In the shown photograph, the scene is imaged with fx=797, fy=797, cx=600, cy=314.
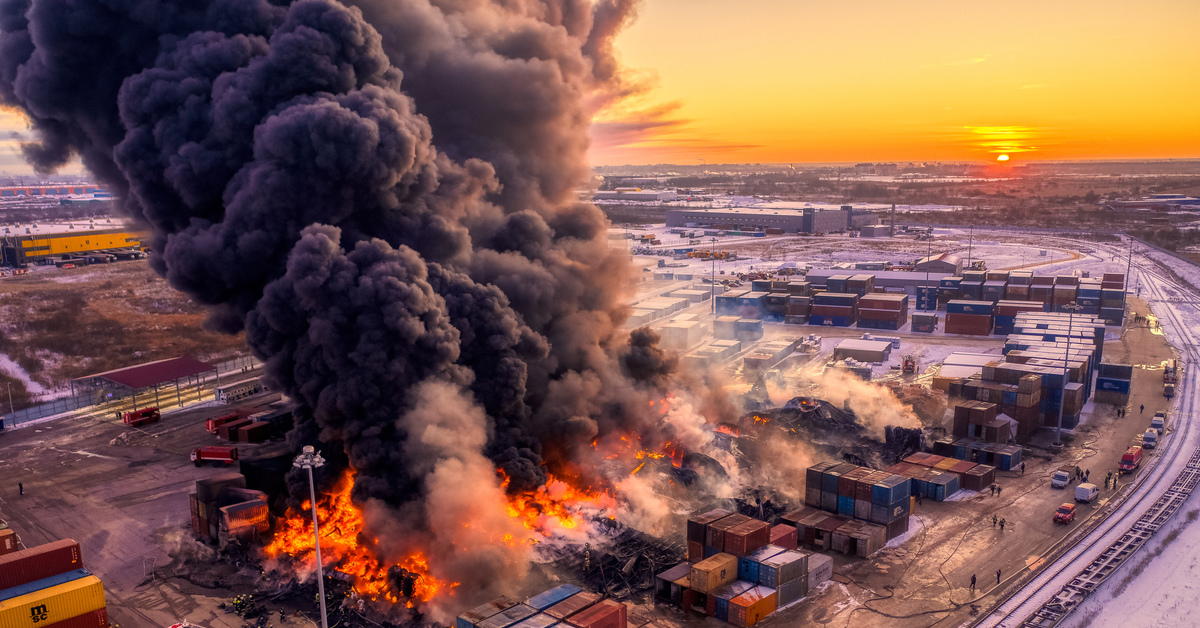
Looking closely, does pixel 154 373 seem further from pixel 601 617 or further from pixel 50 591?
pixel 601 617

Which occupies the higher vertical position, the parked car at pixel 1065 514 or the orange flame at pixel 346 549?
the orange flame at pixel 346 549

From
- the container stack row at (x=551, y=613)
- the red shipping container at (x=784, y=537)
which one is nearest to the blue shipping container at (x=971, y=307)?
the red shipping container at (x=784, y=537)

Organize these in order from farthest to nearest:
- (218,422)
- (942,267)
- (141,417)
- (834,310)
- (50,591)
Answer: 1. (942,267)
2. (834,310)
3. (141,417)
4. (218,422)
5. (50,591)

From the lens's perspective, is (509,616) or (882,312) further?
(882,312)

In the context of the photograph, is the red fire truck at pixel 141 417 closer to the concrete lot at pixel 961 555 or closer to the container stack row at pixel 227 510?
the container stack row at pixel 227 510

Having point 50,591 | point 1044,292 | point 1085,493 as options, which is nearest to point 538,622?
point 50,591
